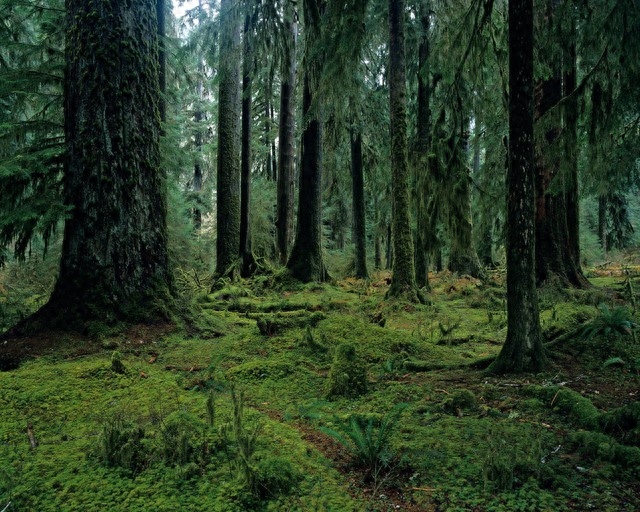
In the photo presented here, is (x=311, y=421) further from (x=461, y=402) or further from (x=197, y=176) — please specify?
(x=197, y=176)

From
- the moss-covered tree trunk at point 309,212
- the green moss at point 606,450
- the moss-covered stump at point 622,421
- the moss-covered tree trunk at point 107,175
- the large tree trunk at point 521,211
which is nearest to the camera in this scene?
the green moss at point 606,450

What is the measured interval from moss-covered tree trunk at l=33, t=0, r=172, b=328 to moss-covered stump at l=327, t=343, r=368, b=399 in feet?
8.60

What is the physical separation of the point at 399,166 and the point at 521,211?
16.3 feet

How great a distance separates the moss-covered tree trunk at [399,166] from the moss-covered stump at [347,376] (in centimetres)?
496

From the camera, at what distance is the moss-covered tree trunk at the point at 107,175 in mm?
5023

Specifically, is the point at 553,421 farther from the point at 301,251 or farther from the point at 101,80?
the point at 301,251

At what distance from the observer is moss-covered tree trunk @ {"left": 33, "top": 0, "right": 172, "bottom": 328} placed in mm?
5023

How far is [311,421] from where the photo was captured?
3.35m

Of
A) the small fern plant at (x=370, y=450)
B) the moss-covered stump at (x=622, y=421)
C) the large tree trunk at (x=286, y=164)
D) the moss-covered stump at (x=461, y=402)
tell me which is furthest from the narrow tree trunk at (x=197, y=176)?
the moss-covered stump at (x=622, y=421)

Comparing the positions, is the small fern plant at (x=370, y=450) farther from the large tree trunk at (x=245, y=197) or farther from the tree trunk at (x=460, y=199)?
the large tree trunk at (x=245, y=197)

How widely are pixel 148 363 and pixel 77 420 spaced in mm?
1401

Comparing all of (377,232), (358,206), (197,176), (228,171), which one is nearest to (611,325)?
(228,171)

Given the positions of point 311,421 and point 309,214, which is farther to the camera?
point 309,214

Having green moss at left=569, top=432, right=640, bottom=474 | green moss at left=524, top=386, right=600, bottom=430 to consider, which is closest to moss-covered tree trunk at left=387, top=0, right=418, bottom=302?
green moss at left=524, top=386, right=600, bottom=430
